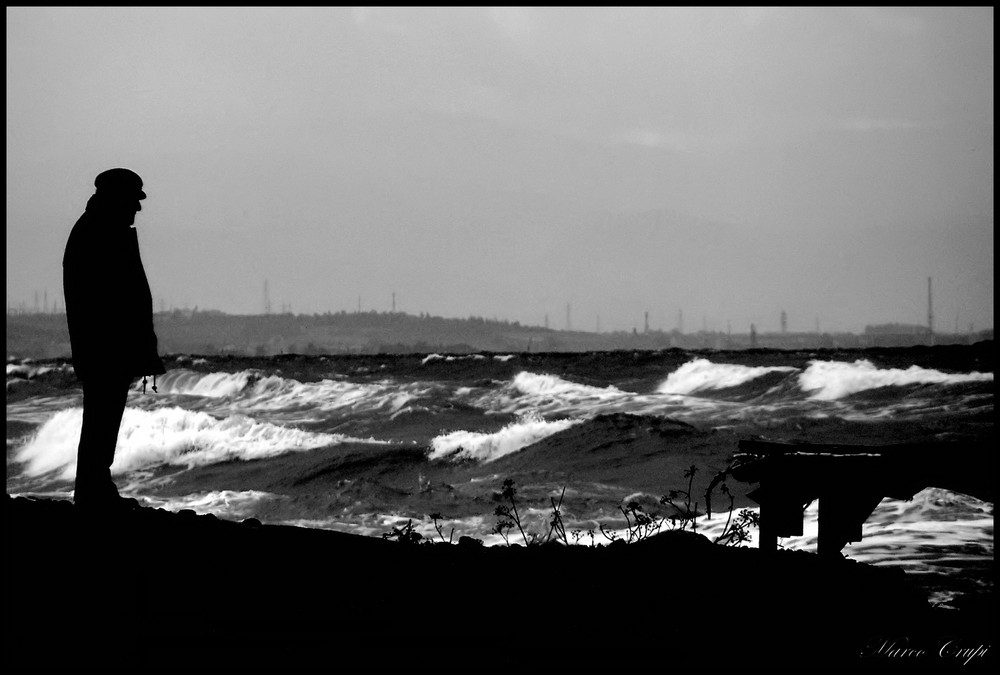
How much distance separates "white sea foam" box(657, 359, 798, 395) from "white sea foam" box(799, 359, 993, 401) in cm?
366

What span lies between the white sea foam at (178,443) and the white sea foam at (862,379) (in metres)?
17.3

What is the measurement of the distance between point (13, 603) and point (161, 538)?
108 cm

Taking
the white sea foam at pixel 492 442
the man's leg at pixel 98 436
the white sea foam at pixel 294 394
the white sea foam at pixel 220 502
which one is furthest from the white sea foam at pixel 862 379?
the man's leg at pixel 98 436

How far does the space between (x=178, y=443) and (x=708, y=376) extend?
2827 centimetres

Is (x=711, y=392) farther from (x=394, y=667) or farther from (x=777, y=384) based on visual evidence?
(x=394, y=667)

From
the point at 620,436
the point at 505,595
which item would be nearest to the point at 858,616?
the point at 505,595

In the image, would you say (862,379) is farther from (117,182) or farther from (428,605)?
(428,605)

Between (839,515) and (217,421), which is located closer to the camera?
(839,515)

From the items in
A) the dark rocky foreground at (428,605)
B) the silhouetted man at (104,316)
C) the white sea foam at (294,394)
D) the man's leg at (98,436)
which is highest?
the silhouetted man at (104,316)

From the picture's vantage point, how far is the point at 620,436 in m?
19.2

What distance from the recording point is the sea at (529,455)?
392 inches

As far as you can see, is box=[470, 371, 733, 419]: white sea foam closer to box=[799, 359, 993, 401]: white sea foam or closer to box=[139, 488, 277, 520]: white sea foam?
box=[799, 359, 993, 401]: white sea foam

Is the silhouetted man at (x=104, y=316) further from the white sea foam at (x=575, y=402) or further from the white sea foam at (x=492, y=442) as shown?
the white sea foam at (x=575, y=402)

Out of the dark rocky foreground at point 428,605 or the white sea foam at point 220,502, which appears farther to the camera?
the white sea foam at point 220,502
